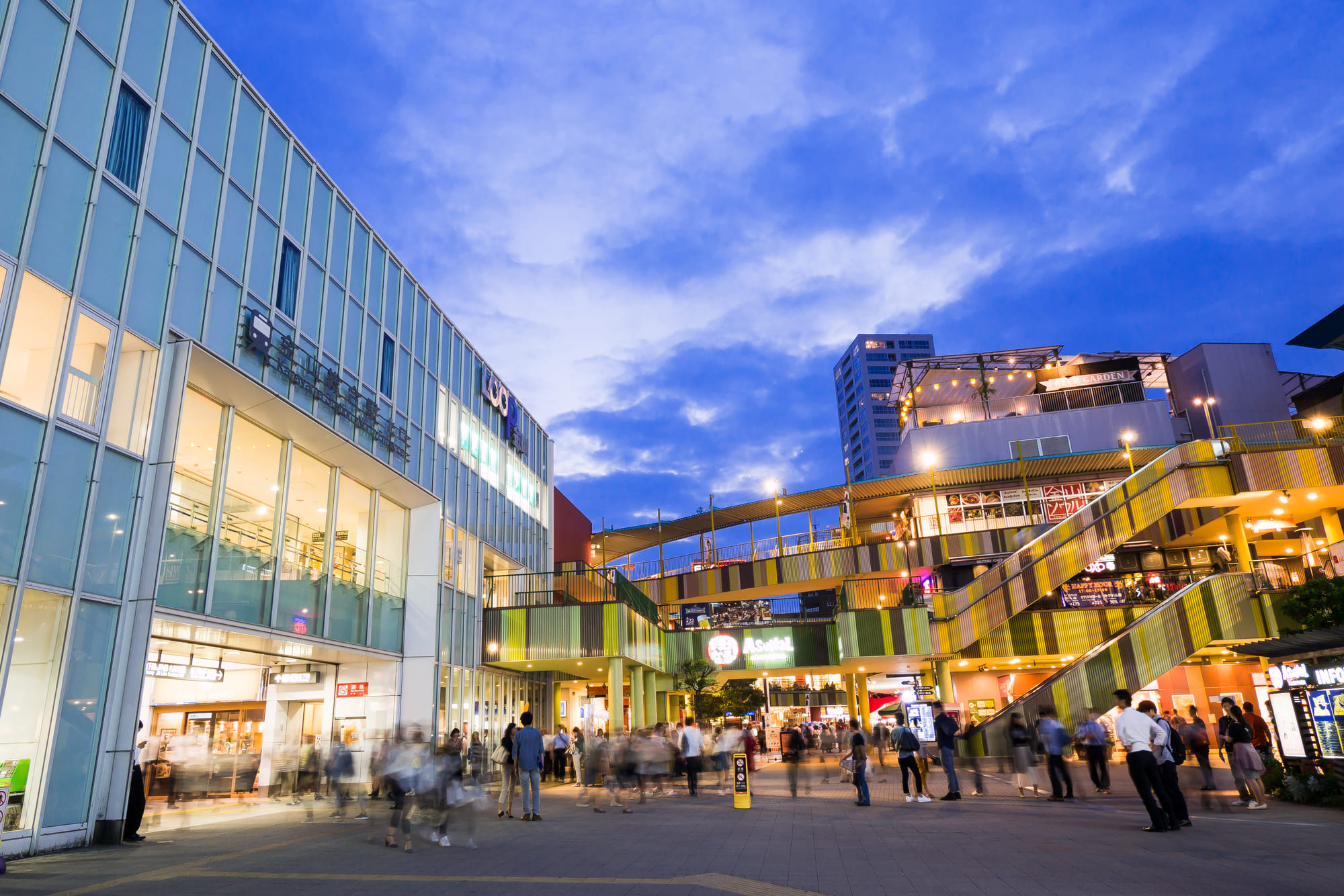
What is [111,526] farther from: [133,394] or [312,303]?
[312,303]

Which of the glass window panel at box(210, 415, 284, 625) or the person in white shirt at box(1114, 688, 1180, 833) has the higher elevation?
the glass window panel at box(210, 415, 284, 625)

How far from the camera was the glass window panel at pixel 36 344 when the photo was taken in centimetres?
1055

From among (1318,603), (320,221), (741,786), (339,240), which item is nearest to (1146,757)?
(741,786)

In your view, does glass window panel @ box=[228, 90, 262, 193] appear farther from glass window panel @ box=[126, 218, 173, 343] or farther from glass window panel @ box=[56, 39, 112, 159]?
glass window panel @ box=[56, 39, 112, 159]

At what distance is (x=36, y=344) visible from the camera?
1087 centimetres

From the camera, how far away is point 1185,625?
2511cm

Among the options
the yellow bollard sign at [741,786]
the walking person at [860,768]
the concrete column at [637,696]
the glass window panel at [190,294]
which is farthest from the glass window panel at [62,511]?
the concrete column at [637,696]

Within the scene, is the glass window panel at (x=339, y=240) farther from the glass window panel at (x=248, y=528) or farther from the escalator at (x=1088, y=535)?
the escalator at (x=1088, y=535)

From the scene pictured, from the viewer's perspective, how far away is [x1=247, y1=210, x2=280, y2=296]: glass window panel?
1527cm

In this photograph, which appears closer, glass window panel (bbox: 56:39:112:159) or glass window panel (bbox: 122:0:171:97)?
glass window panel (bbox: 56:39:112:159)

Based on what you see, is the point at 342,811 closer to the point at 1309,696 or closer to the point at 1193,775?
the point at 1193,775

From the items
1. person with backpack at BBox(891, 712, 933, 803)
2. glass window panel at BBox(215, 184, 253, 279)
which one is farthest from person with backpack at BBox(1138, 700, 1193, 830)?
glass window panel at BBox(215, 184, 253, 279)

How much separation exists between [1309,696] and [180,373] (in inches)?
737

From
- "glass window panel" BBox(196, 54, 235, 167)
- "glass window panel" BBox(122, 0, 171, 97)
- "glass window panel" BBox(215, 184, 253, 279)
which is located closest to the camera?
"glass window panel" BBox(122, 0, 171, 97)
